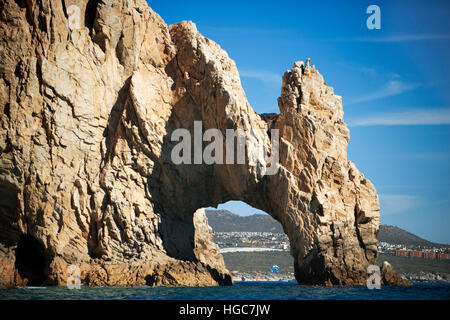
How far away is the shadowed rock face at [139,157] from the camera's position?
31.8 meters

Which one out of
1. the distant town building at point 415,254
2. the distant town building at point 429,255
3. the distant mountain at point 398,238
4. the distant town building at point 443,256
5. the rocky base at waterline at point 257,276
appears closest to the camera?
the distant town building at point 443,256

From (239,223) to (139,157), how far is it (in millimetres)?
88460

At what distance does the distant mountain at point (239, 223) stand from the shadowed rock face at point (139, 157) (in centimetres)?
7814

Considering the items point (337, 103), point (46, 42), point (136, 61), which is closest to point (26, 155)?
point (46, 42)

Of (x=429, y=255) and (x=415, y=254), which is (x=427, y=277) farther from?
(x=415, y=254)

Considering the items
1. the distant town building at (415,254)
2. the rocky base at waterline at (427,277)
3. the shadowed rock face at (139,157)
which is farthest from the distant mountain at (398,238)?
the shadowed rock face at (139,157)

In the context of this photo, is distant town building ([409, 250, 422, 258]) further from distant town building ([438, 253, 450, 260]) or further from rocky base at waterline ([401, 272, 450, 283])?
rocky base at waterline ([401, 272, 450, 283])

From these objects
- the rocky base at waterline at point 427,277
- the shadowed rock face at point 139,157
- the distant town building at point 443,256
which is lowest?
the rocky base at waterline at point 427,277

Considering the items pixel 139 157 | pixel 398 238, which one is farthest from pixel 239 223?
pixel 139 157

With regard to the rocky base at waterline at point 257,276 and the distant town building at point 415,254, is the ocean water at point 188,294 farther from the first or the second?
the distant town building at point 415,254

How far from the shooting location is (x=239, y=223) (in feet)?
398
